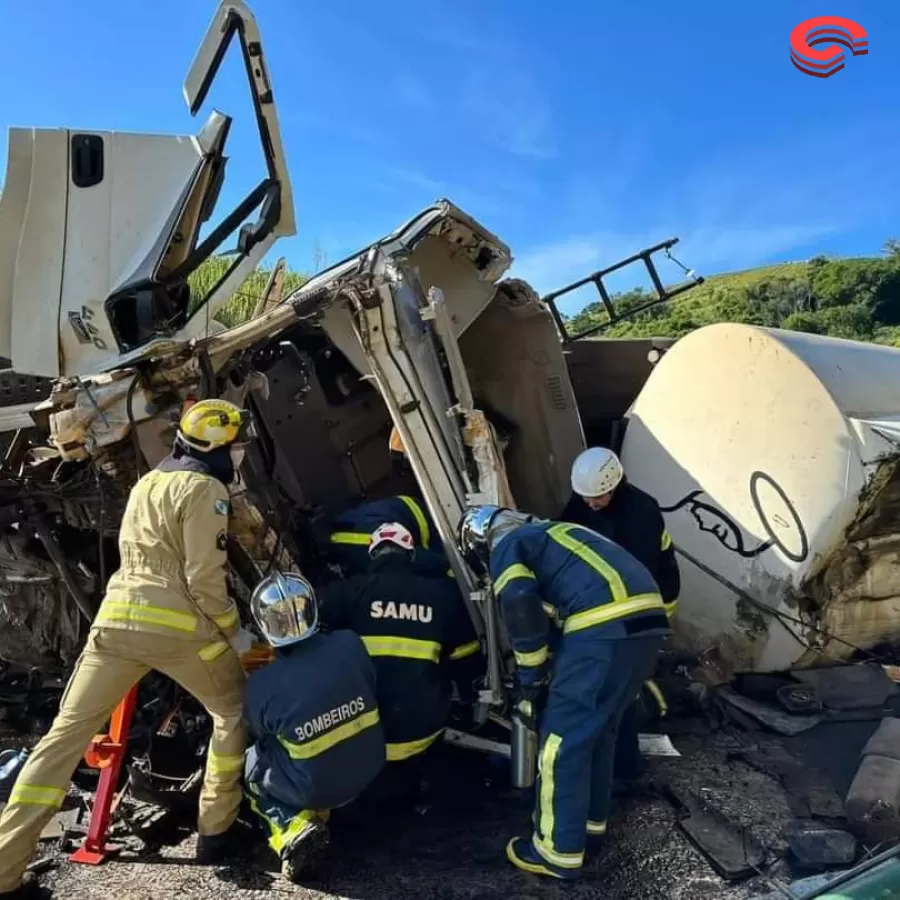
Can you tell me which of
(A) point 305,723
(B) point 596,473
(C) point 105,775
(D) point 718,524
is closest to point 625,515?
(B) point 596,473

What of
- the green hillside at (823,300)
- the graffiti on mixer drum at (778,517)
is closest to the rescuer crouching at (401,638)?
the graffiti on mixer drum at (778,517)

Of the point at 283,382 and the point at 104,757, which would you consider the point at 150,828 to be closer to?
the point at 104,757

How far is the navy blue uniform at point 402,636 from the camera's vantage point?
3.35 metres

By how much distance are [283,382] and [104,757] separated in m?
1.93

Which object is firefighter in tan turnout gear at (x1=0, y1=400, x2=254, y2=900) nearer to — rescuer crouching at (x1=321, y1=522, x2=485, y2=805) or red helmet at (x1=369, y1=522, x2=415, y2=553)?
rescuer crouching at (x1=321, y1=522, x2=485, y2=805)

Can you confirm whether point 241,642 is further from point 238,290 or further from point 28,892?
point 238,290

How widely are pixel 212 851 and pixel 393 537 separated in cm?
134

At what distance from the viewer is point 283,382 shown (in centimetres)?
450

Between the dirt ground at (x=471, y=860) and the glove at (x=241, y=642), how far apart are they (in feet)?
2.36

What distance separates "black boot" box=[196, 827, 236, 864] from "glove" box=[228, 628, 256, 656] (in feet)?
2.16

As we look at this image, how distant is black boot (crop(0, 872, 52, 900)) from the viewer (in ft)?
9.91

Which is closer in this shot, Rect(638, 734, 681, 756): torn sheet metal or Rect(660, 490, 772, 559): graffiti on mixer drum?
Rect(638, 734, 681, 756): torn sheet metal

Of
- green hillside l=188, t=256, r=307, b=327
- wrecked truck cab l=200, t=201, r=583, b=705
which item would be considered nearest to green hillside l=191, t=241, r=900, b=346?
green hillside l=188, t=256, r=307, b=327

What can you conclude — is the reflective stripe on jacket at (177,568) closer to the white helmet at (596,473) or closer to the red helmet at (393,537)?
the red helmet at (393,537)
